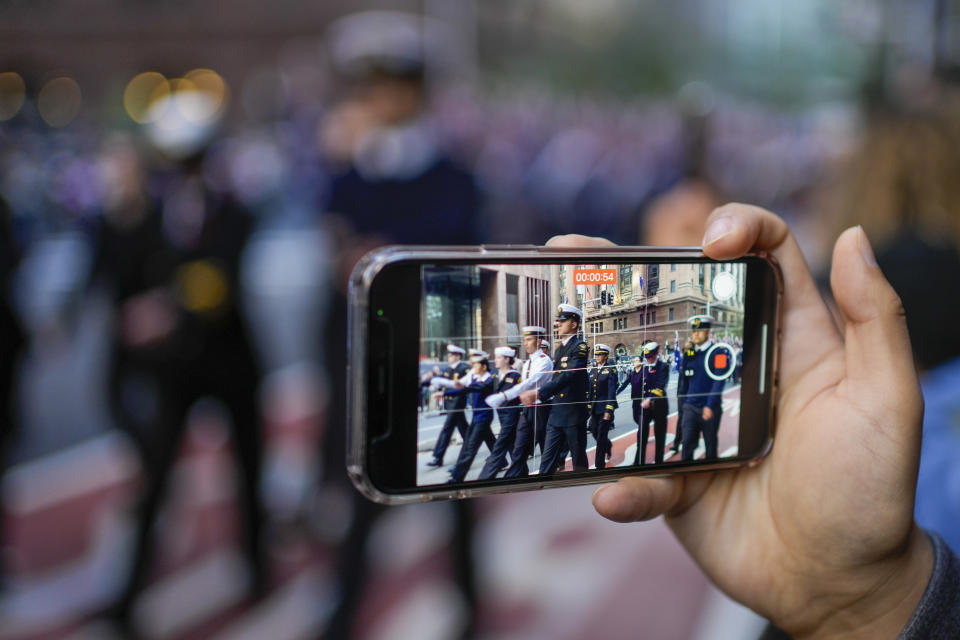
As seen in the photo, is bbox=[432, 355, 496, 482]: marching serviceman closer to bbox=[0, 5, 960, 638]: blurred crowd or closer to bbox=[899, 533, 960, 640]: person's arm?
bbox=[0, 5, 960, 638]: blurred crowd

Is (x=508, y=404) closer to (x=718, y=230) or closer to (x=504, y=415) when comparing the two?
(x=504, y=415)

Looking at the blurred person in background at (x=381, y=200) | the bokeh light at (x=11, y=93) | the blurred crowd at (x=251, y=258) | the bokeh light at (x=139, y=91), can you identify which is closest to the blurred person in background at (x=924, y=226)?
the blurred crowd at (x=251, y=258)

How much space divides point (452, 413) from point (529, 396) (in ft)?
0.22

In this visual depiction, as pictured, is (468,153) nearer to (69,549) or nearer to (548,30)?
(548,30)

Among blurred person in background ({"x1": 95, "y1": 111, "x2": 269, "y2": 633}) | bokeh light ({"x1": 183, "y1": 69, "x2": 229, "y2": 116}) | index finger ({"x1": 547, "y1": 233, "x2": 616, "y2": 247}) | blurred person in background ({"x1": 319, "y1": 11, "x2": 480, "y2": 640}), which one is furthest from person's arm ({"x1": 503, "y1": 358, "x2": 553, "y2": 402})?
bokeh light ({"x1": 183, "y1": 69, "x2": 229, "y2": 116})

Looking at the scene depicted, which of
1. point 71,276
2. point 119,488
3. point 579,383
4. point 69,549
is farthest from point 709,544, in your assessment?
point 71,276

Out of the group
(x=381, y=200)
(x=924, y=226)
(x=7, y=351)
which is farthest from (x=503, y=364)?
(x=7, y=351)

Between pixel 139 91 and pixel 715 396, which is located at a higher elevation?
pixel 139 91

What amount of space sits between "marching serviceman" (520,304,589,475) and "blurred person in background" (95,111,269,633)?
164cm

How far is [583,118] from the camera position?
5.39 metres

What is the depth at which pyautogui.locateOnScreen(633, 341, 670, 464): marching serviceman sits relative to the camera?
2.18ft

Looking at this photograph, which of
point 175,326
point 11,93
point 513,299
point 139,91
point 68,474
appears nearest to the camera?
point 513,299

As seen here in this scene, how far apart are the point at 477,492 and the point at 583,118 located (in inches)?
200

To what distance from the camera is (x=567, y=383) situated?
631mm
